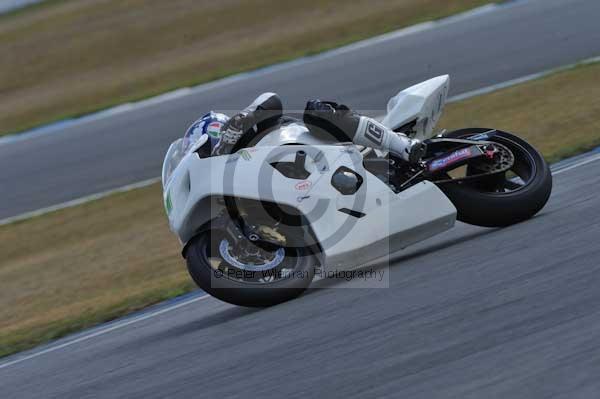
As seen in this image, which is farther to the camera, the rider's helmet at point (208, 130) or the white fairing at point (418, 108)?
the white fairing at point (418, 108)

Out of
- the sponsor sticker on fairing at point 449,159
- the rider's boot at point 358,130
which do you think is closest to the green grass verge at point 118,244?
the rider's boot at point 358,130

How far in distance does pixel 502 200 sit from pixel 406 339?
171 centimetres

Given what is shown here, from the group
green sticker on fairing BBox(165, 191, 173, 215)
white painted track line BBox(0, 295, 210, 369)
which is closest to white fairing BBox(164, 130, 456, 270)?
green sticker on fairing BBox(165, 191, 173, 215)

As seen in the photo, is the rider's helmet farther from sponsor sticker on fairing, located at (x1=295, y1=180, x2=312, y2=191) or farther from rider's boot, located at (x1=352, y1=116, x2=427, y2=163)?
rider's boot, located at (x1=352, y1=116, x2=427, y2=163)

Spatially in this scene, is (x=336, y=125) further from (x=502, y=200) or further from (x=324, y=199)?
(x=502, y=200)

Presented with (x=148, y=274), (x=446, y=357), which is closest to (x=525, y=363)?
(x=446, y=357)

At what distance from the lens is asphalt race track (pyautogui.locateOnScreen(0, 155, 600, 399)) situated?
11.6 ft

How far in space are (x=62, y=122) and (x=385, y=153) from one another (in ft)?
28.4

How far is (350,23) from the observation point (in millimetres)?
14523

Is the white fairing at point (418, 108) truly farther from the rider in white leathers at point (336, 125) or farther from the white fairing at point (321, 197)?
the white fairing at point (321, 197)

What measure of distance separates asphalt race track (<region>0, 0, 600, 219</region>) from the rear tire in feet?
16.1

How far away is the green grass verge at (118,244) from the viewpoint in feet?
21.8

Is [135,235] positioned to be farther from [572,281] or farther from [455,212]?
[572,281]

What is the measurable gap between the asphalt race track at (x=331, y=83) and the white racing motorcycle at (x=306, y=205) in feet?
16.2
